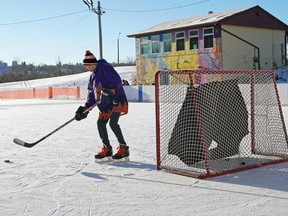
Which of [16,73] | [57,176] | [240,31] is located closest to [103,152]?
[57,176]

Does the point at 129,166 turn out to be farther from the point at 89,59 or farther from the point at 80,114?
the point at 89,59

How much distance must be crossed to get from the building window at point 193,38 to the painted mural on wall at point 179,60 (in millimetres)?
229

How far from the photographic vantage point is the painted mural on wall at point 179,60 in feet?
79.1

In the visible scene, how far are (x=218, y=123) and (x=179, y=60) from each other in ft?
68.2

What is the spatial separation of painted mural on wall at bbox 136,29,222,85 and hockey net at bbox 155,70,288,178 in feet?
59.3

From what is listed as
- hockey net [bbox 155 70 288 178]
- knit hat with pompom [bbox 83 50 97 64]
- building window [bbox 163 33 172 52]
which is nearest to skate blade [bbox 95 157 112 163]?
hockey net [bbox 155 70 288 178]

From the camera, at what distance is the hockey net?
5.16m

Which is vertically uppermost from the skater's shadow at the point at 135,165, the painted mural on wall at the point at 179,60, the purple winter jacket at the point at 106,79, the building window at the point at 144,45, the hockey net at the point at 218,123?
the building window at the point at 144,45

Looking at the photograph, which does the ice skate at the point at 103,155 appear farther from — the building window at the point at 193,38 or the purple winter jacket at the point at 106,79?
the building window at the point at 193,38

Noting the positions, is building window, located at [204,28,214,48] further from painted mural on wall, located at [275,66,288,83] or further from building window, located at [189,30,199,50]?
painted mural on wall, located at [275,66,288,83]

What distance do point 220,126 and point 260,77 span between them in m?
1.13

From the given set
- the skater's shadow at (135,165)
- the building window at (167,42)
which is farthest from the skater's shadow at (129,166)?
the building window at (167,42)

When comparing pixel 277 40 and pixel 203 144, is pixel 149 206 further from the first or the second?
pixel 277 40

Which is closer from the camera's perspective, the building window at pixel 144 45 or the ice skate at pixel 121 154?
the ice skate at pixel 121 154
